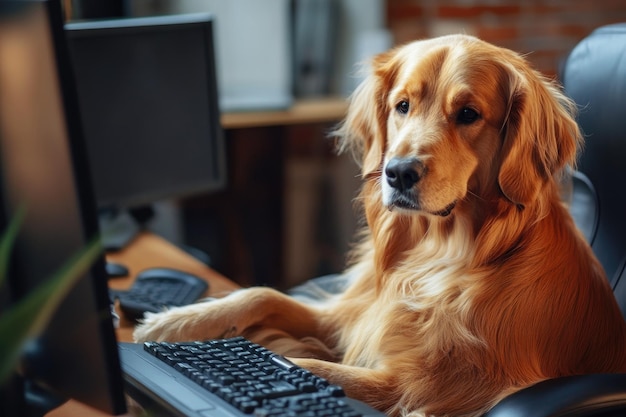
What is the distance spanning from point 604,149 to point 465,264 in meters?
0.40

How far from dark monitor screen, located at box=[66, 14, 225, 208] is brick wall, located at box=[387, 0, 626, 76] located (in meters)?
1.94

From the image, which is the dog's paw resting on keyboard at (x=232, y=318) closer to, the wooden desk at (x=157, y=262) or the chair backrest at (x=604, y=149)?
the wooden desk at (x=157, y=262)

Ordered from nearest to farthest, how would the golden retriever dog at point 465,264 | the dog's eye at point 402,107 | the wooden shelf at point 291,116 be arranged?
the golden retriever dog at point 465,264
the dog's eye at point 402,107
the wooden shelf at point 291,116

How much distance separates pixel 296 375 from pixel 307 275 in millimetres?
2628

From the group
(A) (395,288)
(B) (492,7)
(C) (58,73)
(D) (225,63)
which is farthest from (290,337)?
(B) (492,7)

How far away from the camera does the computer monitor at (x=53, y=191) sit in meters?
0.86

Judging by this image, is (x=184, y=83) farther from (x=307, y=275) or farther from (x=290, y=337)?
(x=307, y=275)

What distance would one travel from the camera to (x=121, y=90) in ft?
6.53

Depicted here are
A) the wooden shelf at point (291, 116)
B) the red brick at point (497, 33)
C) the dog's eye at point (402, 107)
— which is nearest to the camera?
the dog's eye at point (402, 107)

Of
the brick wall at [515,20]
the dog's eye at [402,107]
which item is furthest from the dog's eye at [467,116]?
the brick wall at [515,20]

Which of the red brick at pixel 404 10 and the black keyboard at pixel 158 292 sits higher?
the red brick at pixel 404 10

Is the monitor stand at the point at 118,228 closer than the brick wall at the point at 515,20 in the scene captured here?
Yes

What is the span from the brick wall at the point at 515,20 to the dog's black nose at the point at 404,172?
2.41 meters

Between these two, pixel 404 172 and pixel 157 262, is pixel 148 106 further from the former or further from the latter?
pixel 404 172
